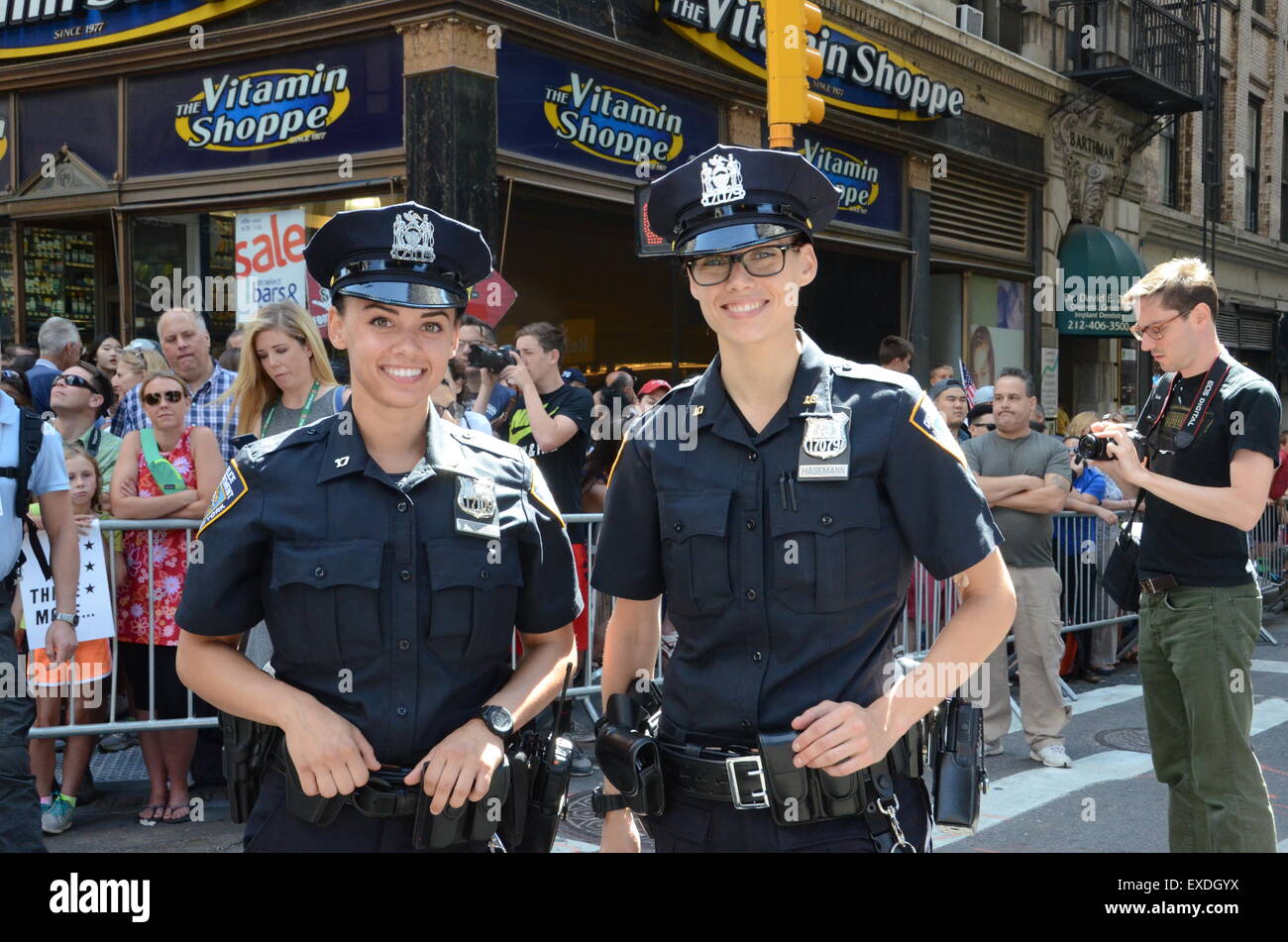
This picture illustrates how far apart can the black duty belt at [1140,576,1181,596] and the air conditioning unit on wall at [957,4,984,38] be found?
13023 millimetres

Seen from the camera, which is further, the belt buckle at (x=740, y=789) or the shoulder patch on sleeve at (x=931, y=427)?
the shoulder patch on sleeve at (x=931, y=427)

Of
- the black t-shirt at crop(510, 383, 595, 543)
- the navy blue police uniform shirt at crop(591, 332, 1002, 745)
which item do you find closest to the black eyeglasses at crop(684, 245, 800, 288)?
the navy blue police uniform shirt at crop(591, 332, 1002, 745)

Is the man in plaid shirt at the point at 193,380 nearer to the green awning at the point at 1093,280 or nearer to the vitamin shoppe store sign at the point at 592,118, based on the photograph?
the vitamin shoppe store sign at the point at 592,118

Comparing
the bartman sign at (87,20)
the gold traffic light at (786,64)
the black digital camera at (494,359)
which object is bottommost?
the black digital camera at (494,359)

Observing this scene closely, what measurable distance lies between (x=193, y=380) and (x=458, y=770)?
202 inches

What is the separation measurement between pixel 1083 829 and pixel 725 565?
407cm

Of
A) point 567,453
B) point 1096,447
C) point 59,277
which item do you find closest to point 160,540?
point 567,453

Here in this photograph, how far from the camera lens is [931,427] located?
8.51 feet

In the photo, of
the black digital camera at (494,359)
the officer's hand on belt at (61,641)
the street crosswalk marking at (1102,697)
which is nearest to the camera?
the officer's hand on belt at (61,641)

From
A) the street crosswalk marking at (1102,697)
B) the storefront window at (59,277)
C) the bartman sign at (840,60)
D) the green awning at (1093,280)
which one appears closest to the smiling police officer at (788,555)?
the street crosswalk marking at (1102,697)

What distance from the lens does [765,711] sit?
2.55 metres

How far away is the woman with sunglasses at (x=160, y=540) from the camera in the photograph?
600 centimetres

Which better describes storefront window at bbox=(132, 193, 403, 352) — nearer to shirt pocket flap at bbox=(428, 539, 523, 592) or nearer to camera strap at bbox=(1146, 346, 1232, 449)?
camera strap at bbox=(1146, 346, 1232, 449)
